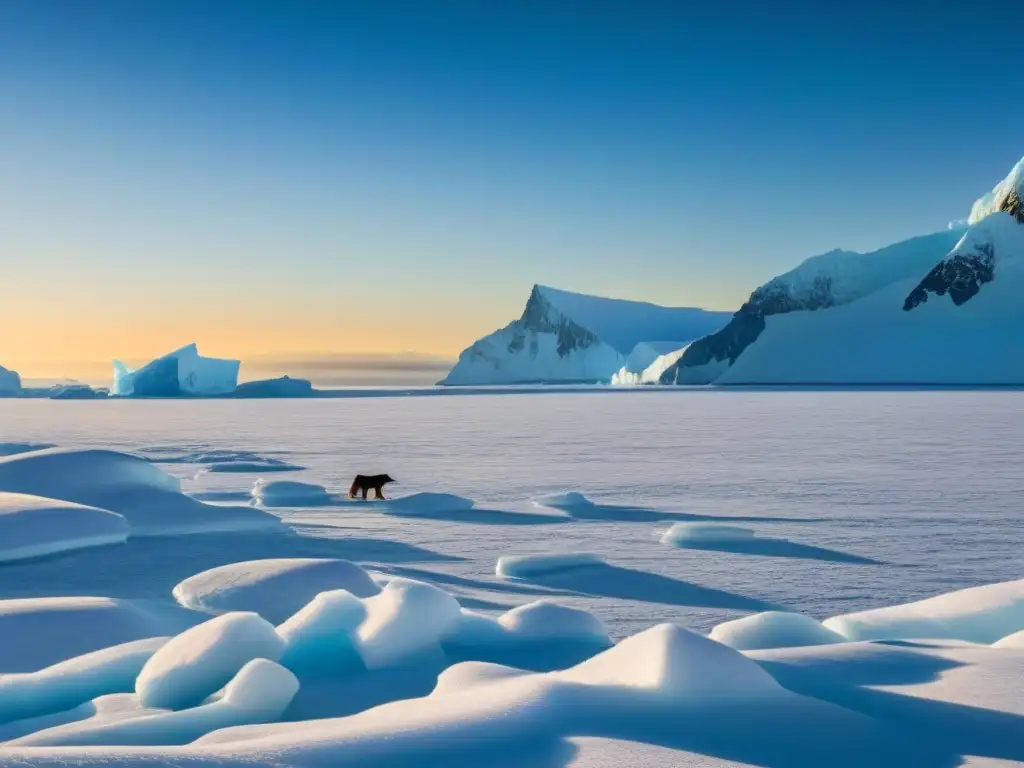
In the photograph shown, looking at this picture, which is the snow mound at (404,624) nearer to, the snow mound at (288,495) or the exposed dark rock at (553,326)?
the snow mound at (288,495)

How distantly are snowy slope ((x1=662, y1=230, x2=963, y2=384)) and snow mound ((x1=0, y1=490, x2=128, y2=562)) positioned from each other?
12081 cm

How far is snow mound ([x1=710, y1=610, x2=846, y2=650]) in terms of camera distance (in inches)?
172

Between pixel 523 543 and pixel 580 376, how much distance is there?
160m

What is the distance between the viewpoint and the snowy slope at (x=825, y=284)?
127 meters

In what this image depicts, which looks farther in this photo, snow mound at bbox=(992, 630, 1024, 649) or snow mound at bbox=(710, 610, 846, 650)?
snow mound at bbox=(710, 610, 846, 650)

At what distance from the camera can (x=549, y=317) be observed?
594 feet

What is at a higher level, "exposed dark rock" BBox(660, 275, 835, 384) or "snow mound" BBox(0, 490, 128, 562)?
"exposed dark rock" BBox(660, 275, 835, 384)

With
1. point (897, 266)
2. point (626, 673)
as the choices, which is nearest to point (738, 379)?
point (897, 266)

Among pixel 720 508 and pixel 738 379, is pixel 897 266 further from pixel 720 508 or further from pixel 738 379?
pixel 720 508

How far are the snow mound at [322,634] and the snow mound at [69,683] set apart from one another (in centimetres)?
62

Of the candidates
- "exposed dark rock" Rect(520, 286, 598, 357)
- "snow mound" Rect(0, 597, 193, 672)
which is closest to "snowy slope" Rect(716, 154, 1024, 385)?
"exposed dark rock" Rect(520, 286, 598, 357)

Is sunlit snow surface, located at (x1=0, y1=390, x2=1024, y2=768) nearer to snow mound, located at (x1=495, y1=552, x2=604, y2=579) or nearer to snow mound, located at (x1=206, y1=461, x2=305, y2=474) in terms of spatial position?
snow mound, located at (x1=495, y1=552, x2=604, y2=579)

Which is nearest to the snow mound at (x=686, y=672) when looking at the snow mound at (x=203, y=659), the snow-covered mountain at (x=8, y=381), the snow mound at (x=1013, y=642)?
the snow mound at (x=203, y=659)

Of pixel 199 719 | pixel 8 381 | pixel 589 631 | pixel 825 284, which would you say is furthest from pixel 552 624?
pixel 825 284
